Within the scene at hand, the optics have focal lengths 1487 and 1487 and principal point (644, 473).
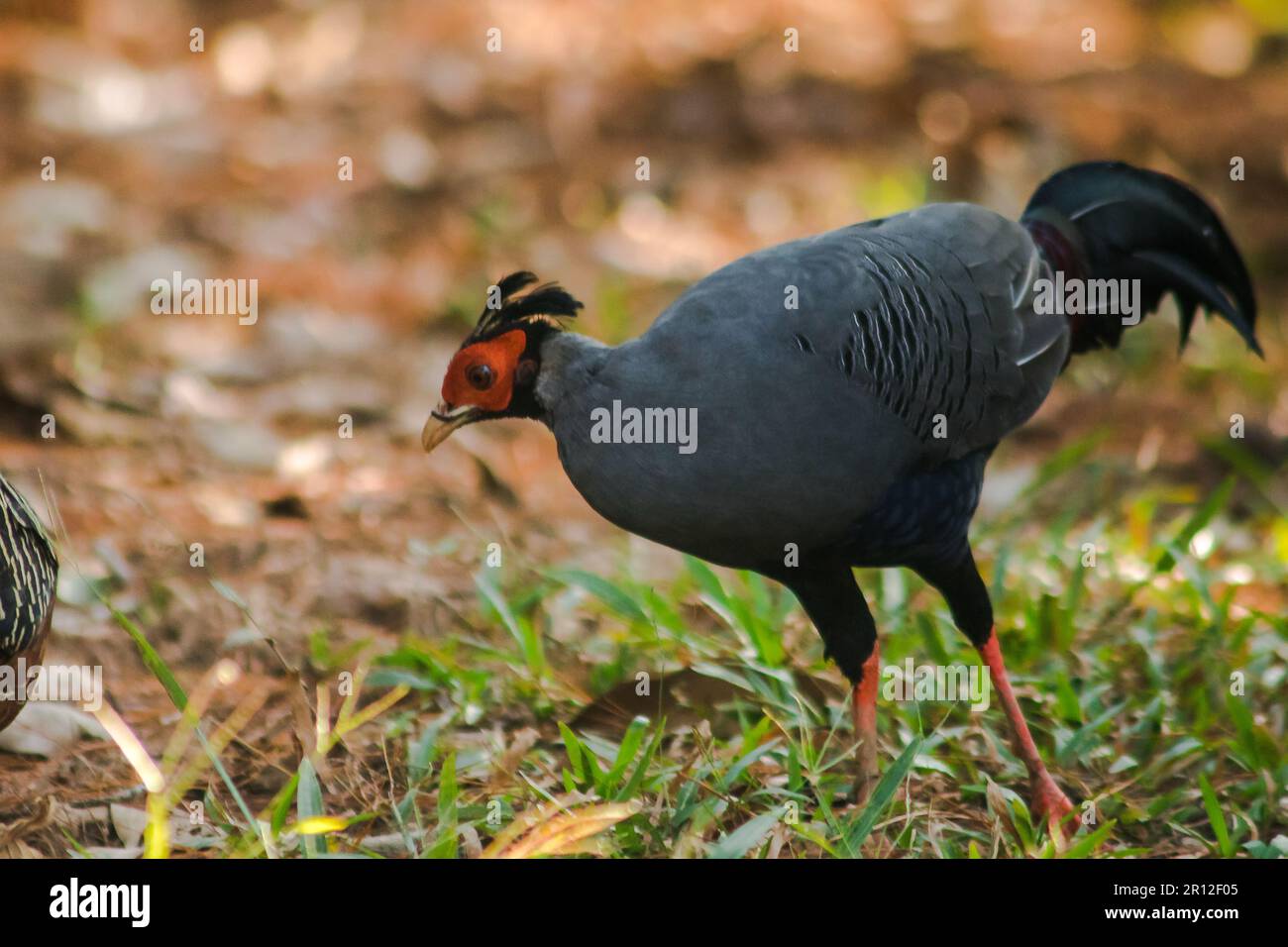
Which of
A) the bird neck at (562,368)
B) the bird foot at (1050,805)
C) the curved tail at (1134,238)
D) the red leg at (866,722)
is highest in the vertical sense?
the curved tail at (1134,238)

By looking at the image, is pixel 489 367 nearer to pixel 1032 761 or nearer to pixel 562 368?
pixel 562 368

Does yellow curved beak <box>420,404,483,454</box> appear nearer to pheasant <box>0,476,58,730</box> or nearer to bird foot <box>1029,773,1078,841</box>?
pheasant <box>0,476,58,730</box>

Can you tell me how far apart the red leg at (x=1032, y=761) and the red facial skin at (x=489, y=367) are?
1.52 metres

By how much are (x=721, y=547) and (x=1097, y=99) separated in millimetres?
6259

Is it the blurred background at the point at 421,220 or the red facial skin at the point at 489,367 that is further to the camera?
the blurred background at the point at 421,220

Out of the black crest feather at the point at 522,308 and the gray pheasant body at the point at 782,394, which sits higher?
the black crest feather at the point at 522,308

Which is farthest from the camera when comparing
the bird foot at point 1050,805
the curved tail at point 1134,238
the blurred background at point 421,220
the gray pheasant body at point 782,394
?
the blurred background at point 421,220

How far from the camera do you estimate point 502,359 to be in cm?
345

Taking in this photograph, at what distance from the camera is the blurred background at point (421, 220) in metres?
5.27

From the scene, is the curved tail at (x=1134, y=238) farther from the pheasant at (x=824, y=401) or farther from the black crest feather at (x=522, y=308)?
the black crest feather at (x=522, y=308)

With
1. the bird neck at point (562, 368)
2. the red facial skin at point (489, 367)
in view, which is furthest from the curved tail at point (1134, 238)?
the red facial skin at point (489, 367)

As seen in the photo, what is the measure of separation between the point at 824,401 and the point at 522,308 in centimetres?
73

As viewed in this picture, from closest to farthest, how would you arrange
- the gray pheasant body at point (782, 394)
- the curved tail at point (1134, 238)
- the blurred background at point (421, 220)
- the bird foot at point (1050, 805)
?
the gray pheasant body at point (782, 394) < the bird foot at point (1050, 805) < the curved tail at point (1134, 238) < the blurred background at point (421, 220)

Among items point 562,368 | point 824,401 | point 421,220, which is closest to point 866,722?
point 824,401
